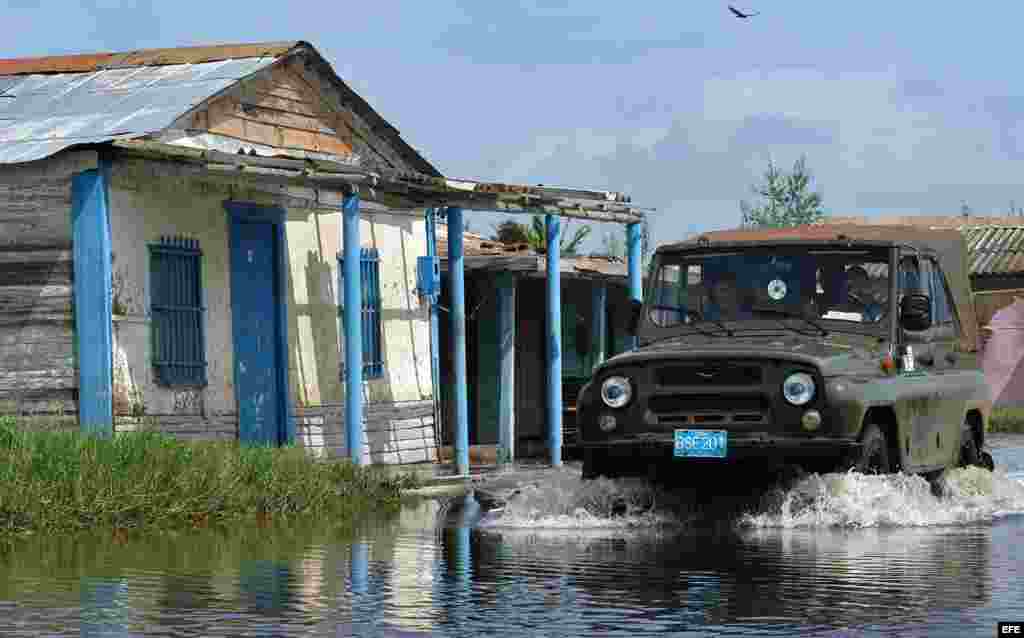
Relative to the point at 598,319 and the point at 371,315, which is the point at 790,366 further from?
the point at 598,319

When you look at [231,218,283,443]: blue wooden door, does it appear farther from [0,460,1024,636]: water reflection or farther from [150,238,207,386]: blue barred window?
[0,460,1024,636]: water reflection

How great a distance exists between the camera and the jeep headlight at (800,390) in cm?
1424

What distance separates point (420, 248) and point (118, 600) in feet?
46.1

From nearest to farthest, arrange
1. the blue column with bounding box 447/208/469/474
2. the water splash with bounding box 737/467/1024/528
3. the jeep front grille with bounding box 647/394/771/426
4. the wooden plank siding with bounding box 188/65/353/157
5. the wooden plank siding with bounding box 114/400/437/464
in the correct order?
1. the jeep front grille with bounding box 647/394/771/426
2. the water splash with bounding box 737/467/1024/528
3. the wooden plank siding with bounding box 114/400/437/464
4. the wooden plank siding with bounding box 188/65/353/157
5. the blue column with bounding box 447/208/469/474

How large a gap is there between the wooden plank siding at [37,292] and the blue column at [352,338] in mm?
2387

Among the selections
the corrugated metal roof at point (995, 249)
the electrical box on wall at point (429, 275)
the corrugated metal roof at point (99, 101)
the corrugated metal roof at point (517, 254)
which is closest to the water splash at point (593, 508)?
the corrugated metal roof at point (99, 101)


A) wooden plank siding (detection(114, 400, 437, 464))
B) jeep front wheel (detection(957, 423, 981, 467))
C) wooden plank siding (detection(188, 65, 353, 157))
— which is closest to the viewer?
jeep front wheel (detection(957, 423, 981, 467))

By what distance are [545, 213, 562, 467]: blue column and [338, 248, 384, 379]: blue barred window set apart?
6.17ft

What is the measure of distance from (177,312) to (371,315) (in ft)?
12.4

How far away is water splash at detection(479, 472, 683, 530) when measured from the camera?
1499 cm

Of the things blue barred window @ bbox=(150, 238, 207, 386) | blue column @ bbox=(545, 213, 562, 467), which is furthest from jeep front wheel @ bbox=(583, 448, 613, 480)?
blue column @ bbox=(545, 213, 562, 467)

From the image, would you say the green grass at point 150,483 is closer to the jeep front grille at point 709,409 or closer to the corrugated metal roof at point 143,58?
the jeep front grille at point 709,409

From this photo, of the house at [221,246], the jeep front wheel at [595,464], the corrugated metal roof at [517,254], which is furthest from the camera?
the corrugated metal roof at [517,254]

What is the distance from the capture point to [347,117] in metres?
23.2
